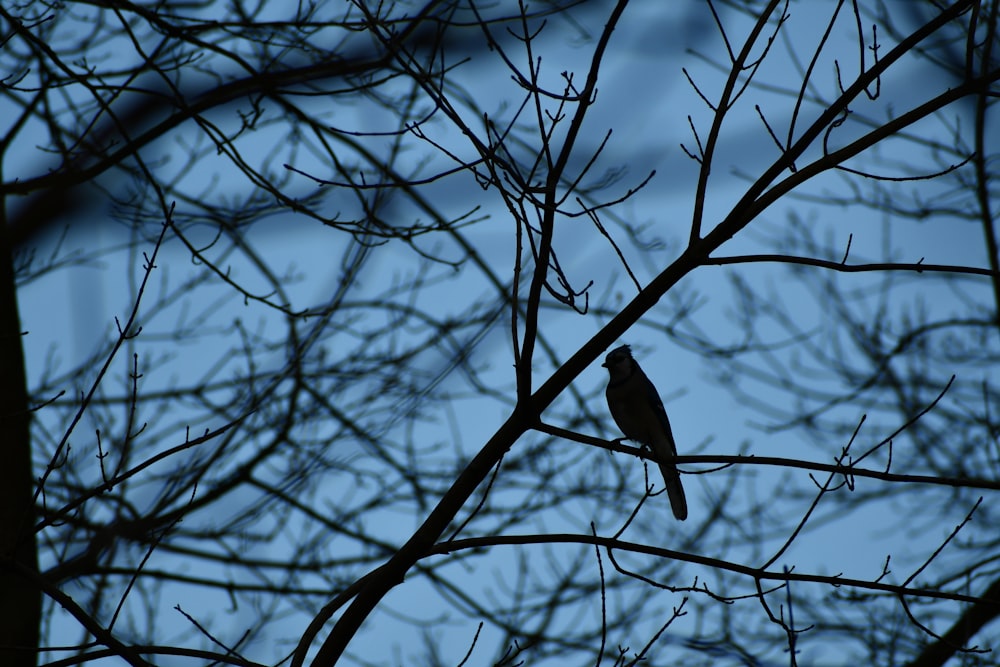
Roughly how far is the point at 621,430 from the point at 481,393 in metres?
0.98

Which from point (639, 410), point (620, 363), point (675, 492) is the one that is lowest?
point (675, 492)

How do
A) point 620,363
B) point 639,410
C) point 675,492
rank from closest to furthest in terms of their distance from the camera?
point 675,492, point 639,410, point 620,363

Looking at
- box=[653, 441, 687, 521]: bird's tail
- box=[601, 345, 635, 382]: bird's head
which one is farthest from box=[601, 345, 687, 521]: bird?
box=[653, 441, 687, 521]: bird's tail

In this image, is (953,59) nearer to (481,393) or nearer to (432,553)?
(481,393)

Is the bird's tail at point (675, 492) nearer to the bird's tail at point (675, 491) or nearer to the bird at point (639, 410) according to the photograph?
the bird's tail at point (675, 491)

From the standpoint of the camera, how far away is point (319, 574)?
234 inches

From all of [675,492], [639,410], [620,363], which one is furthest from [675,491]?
[620,363]

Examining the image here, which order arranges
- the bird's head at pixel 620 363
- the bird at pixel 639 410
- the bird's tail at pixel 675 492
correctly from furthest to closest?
the bird's head at pixel 620 363 → the bird at pixel 639 410 → the bird's tail at pixel 675 492

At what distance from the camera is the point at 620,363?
6773 mm

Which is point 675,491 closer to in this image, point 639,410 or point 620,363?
point 639,410

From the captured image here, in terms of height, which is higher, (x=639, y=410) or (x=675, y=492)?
(x=639, y=410)

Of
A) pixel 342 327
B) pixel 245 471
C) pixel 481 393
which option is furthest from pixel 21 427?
pixel 481 393

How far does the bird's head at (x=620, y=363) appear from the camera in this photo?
6.61 metres

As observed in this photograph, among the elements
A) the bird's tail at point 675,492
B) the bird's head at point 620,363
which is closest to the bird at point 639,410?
the bird's head at point 620,363
